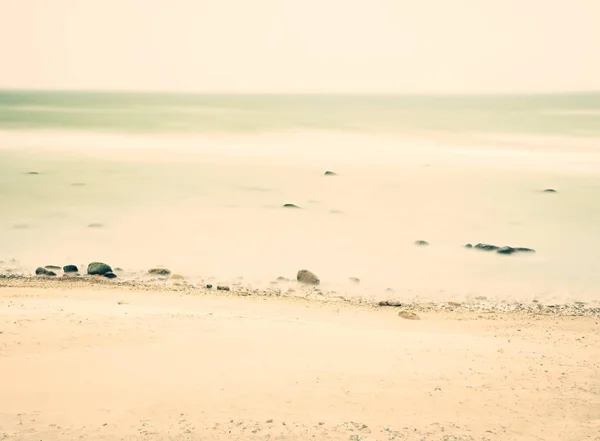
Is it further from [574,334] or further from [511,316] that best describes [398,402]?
[511,316]

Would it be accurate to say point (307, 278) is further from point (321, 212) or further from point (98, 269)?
point (321, 212)

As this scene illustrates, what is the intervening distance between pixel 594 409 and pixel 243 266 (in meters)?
9.36

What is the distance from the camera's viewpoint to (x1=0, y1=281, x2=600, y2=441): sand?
6.76 m

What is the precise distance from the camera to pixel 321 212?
920 inches

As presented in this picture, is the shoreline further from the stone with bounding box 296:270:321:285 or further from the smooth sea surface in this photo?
the smooth sea surface

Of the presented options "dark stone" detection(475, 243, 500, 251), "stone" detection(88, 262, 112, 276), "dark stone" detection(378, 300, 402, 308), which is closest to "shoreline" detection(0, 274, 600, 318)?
"dark stone" detection(378, 300, 402, 308)

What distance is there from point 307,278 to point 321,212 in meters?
9.52

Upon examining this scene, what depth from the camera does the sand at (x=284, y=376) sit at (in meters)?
6.76

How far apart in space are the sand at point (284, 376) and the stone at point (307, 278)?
9.49ft

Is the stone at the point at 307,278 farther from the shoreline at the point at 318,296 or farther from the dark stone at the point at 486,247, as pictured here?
the dark stone at the point at 486,247

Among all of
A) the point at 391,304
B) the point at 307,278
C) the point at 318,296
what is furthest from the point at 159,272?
the point at 391,304

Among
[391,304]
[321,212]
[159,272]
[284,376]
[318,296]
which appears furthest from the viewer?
[321,212]

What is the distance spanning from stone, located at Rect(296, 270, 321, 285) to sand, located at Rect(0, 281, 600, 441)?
2.89 meters

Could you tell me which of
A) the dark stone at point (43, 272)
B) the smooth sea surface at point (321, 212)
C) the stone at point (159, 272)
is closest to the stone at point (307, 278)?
the smooth sea surface at point (321, 212)
